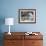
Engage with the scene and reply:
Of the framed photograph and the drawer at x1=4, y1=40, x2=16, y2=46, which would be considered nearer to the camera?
the drawer at x1=4, y1=40, x2=16, y2=46

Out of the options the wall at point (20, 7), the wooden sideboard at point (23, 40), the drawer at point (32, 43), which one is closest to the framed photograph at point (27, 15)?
the wall at point (20, 7)

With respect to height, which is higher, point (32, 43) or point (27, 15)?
point (27, 15)

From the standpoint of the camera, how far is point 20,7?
4488mm

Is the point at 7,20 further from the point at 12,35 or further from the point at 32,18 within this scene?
the point at 32,18

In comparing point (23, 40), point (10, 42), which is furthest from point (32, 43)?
point (10, 42)

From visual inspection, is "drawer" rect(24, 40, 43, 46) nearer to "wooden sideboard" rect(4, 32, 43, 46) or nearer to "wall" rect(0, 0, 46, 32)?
"wooden sideboard" rect(4, 32, 43, 46)

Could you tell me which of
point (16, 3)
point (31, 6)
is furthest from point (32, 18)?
point (16, 3)

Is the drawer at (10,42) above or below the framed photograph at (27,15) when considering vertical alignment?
below

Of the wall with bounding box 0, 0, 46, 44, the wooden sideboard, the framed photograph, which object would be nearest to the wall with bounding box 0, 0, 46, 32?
the wall with bounding box 0, 0, 46, 44

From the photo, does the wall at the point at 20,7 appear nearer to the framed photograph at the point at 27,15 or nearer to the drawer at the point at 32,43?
the framed photograph at the point at 27,15

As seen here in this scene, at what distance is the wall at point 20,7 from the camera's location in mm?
4488

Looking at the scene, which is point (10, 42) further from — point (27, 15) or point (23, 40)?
point (27, 15)

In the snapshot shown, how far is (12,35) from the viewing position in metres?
3.98

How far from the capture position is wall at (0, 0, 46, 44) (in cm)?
449
